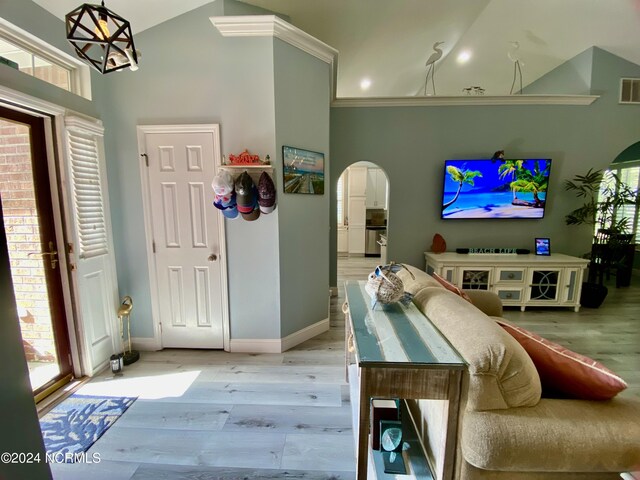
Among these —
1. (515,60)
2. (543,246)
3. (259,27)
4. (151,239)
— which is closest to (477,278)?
(543,246)

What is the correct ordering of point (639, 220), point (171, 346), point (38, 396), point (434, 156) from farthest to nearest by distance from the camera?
point (639, 220)
point (434, 156)
point (171, 346)
point (38, 396)

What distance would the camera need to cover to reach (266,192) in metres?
2.24

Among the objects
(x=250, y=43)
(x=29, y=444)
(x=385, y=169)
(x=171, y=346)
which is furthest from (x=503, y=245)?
(x=29, y=444)

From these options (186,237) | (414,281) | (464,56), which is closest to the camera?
(414,281)

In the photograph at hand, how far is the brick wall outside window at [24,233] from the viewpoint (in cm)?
181

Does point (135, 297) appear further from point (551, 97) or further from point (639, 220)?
point (639, 220)

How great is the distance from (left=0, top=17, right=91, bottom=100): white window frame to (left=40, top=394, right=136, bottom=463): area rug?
92.1 inches

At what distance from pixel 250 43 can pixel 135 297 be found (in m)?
2.47

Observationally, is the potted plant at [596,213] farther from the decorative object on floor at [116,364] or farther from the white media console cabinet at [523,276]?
the decorative object on floor at [116,364]

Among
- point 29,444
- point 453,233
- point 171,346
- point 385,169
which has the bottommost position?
point 171,346

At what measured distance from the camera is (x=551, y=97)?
3.43 metres

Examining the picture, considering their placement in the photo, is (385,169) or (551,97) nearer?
(551,97)

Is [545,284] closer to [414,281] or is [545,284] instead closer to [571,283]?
[571,283]

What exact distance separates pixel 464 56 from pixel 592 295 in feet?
12.5
